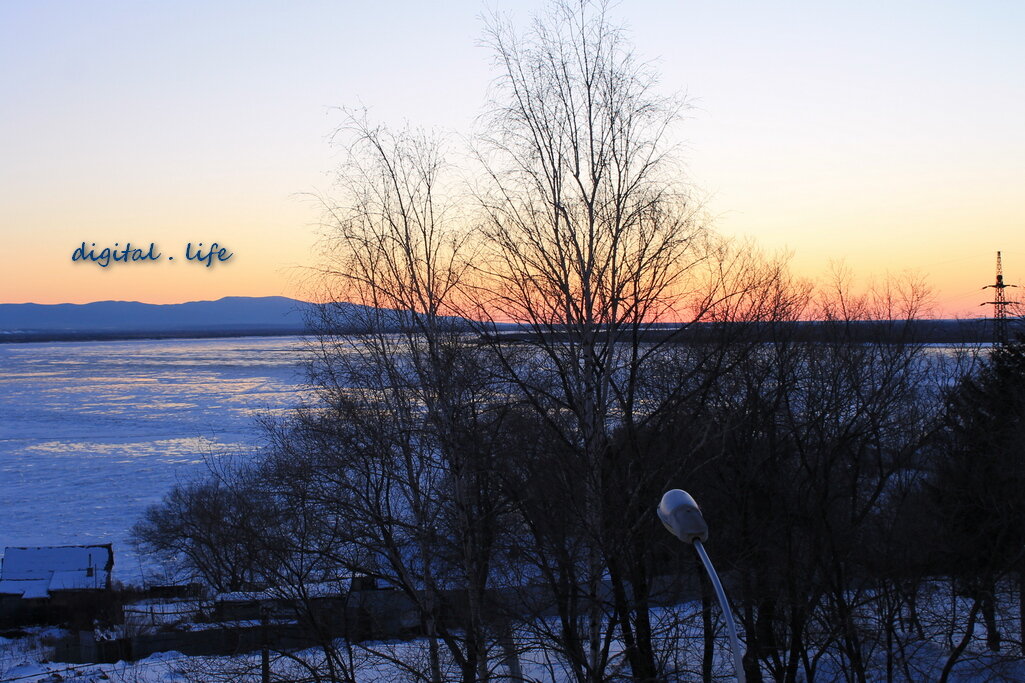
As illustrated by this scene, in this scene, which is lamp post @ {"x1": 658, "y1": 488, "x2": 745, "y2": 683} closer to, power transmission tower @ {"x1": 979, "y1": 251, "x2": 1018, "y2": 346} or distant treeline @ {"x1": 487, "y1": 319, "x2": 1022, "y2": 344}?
distant treeline @ {"x1": 487, "y1": 319, "x2": 1022, "y2": 344}

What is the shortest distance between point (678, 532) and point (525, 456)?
662 cm

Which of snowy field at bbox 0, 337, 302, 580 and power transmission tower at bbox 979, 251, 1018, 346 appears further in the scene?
snowy field at bbox 0, 337, 302, 580

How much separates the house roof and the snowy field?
1959 millimetres

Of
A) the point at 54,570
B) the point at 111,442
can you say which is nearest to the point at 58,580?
the point at 54,570

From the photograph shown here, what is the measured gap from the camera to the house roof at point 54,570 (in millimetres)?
25438

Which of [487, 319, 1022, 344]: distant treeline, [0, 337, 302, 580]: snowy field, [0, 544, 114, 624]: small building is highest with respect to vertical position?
[487, 319, 1022, 344]: distant treeline

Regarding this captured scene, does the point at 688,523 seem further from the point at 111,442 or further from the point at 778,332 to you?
the point at 111,442

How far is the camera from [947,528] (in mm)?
16734

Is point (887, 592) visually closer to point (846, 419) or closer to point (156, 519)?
point (846, 419)

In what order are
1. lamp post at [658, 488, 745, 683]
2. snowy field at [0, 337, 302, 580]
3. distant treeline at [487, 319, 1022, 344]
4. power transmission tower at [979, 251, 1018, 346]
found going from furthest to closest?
snowy field at [0, 337, 302, 580] < power transmission tower at [979, 251, 1018, 346] < distant treeline at [487, 319, 1022, 344] < lamp post at [658, 488, 745, 683]

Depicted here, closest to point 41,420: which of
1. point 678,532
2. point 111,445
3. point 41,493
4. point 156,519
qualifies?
point 111,445

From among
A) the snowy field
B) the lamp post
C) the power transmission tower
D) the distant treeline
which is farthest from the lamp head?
the power transmission tower

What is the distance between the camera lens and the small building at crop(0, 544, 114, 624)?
2534cm

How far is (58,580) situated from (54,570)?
546mm
